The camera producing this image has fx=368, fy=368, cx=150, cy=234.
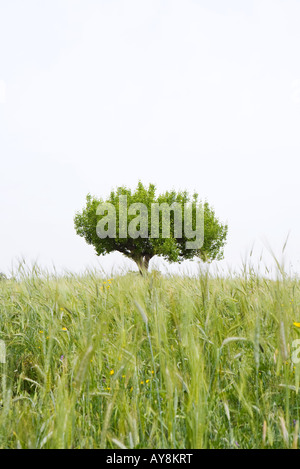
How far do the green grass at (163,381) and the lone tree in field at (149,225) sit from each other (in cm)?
2032

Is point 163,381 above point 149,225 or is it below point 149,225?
below

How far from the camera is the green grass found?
136 centimetres

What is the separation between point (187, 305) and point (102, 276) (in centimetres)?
263

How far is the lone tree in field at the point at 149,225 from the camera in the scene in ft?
77.3

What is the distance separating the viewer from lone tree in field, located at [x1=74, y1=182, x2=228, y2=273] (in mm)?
23562

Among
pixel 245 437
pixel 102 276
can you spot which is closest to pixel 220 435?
pixel 245 437

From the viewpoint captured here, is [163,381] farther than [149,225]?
No

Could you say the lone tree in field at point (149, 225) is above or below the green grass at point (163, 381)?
above

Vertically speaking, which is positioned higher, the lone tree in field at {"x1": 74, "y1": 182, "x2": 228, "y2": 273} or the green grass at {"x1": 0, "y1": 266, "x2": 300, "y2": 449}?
the lone tree in field at {"x1": 74, "y1": 182, "x2": 228, "y2": 273}

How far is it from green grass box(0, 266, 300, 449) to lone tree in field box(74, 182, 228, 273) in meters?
20.3

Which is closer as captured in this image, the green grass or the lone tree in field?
the green grass

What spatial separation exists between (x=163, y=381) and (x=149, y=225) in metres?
22.0

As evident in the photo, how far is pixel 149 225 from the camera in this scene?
23.9 metres
